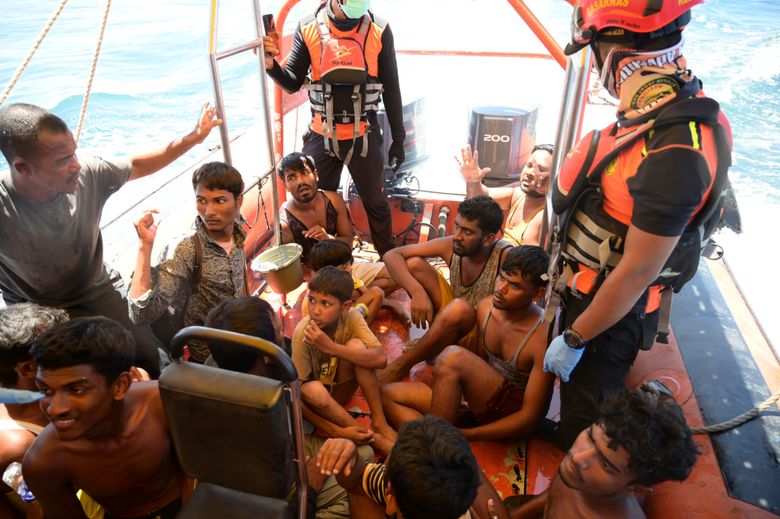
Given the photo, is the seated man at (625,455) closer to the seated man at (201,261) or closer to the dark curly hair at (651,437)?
the dark curly hair at (651,437)

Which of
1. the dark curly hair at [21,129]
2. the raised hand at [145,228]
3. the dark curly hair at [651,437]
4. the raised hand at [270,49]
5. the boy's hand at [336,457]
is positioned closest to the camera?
the dark curly hair at [651,437]

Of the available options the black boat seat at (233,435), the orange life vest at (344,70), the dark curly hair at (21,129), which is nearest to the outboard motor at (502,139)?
the orange life vest at (344,70)

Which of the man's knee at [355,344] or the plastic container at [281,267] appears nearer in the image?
the man's knee at [355,344]

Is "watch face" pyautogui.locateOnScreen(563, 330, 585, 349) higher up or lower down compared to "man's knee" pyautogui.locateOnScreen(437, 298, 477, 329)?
higher up

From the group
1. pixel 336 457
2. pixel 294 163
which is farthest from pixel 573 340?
pixel 294 163

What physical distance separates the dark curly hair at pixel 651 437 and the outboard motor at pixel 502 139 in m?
2.73

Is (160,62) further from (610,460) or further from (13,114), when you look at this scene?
(610,460)

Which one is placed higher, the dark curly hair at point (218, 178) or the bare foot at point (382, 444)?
the dark curly hair at point (218, 178)

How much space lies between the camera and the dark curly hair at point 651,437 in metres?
1.21

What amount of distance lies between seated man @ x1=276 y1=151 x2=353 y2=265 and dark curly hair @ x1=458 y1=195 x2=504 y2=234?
2.86ft

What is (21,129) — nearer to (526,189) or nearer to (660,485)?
(660,485)

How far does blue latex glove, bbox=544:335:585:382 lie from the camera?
1.55m

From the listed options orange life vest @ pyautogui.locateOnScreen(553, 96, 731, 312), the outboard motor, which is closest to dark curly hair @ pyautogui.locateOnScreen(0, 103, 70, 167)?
orange life vest @ pyautogui.locateOnScreen(553, 96, 731, 312)

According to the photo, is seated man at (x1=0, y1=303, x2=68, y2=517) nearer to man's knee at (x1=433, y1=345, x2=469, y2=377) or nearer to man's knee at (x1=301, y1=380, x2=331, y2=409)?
man's knee at (x1=301, y1=380, x2=331, y2=409)
